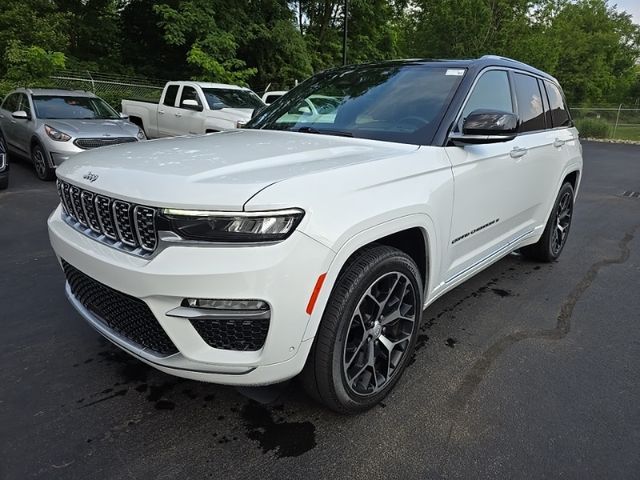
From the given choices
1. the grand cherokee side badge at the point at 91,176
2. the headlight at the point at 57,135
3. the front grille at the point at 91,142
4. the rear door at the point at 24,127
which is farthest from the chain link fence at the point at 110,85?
the grand cherokee side badge at the point at 91,176

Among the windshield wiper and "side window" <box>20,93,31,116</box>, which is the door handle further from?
"side window" <box>20,93,31,116</box>

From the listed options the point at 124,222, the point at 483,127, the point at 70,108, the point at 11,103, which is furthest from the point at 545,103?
the point at 11,103

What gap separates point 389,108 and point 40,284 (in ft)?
10.1

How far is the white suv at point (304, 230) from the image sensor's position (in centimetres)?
177

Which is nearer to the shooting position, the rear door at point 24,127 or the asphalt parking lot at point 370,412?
the asphalt parking lot at point 370,412

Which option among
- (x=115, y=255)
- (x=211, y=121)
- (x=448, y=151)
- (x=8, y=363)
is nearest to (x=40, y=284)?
(x=8, y=363)

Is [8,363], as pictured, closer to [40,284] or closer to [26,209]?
[40,284]

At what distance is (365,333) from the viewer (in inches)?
89.5

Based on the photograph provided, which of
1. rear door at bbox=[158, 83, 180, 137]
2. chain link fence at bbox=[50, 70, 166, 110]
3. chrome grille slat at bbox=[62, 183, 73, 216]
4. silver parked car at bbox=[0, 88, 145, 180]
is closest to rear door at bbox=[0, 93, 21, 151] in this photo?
silver parked car at bbox=[0, 88, 145, 180]

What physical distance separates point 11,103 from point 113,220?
9.40 m

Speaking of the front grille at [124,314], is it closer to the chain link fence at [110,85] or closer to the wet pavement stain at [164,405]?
the wet pavement stain at [164,405]

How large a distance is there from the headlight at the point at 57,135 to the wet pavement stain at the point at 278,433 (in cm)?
696

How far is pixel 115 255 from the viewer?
1.97m

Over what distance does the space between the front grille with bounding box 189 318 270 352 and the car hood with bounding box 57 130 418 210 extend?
0.45 metres
